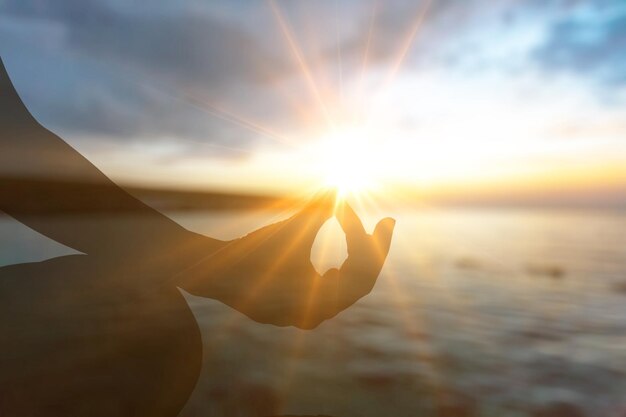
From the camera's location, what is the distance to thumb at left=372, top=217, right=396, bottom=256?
10.0 ft

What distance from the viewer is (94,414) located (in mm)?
2686

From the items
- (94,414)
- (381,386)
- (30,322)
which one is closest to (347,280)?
(381,386)

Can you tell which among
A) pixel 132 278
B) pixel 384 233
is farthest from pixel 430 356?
pixel 132 278

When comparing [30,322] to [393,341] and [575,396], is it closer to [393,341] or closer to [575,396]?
[393,341]

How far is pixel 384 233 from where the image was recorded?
3.09 meters

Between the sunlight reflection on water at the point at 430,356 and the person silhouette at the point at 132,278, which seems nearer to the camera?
the person silhouette at the point at 132,278

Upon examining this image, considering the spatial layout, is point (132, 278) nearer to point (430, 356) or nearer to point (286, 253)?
point (286, 253)

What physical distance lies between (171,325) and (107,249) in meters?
1.15

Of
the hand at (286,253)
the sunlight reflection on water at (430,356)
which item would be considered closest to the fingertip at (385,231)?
the hand at (286,253)

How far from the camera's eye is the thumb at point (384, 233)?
305 cm

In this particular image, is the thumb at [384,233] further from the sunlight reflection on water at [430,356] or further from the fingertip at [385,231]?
the sunlight reflection on water at [430,356]

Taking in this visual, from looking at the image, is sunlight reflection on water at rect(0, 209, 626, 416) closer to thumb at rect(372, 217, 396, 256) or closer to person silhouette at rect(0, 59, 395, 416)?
person silhouette at rect(0, 59, 395, 416)

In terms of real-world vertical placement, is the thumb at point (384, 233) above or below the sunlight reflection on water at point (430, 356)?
above

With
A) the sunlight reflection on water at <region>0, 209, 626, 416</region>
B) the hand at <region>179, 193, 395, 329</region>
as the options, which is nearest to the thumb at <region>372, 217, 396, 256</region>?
the hand at <region>179, 193, 395, 329</region>
